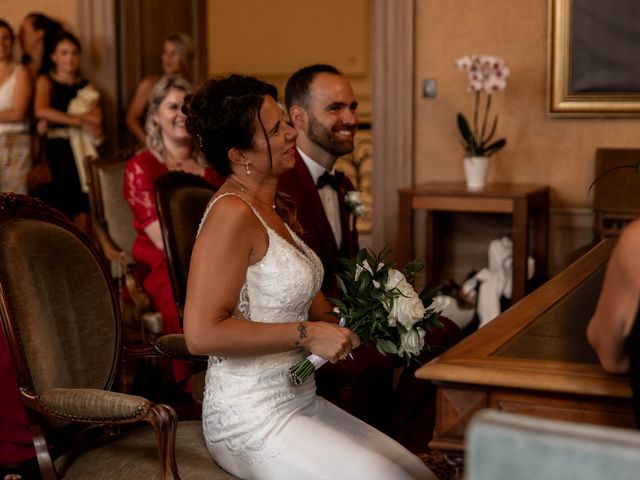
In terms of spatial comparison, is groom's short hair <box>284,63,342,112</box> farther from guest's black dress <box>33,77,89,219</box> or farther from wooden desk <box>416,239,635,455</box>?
guest's black dress <box>33,77,89,219</box>

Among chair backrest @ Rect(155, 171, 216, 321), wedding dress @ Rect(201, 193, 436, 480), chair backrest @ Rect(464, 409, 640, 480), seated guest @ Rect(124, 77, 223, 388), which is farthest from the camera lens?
seated guest @ Rect(124, 77, 223, 388)

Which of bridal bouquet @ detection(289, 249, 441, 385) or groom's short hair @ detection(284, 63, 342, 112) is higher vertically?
groom's short hair @ detection(284, 63, 342, 112)

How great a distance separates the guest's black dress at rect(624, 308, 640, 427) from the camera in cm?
160

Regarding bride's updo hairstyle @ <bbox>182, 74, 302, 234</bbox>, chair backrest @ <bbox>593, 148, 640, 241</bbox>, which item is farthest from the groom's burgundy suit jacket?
chair backrest @ <bbox>593, 148, 640, 241</bbox>

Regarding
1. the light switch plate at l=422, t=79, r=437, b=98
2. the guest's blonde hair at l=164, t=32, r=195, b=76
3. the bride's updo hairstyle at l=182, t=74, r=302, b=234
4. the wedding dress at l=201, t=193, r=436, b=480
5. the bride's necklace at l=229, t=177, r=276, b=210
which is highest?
the guest's blonde hair at l=164, t=32, r=195, b=76

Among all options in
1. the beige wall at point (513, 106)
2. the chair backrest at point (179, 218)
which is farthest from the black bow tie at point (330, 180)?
the beige wall at point (513, 106)

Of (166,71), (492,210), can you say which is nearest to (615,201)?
(492,210)

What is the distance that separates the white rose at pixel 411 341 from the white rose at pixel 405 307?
20mm

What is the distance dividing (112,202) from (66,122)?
1.97 m

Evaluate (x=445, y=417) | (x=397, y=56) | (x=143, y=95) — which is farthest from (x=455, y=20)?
(x=445, y=417)

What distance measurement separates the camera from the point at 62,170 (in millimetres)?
6809

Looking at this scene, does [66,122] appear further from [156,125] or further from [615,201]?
[615,201]

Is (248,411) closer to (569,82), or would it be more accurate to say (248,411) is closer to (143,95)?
(569,82)

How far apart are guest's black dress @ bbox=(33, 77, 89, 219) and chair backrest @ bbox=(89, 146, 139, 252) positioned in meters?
1.74
